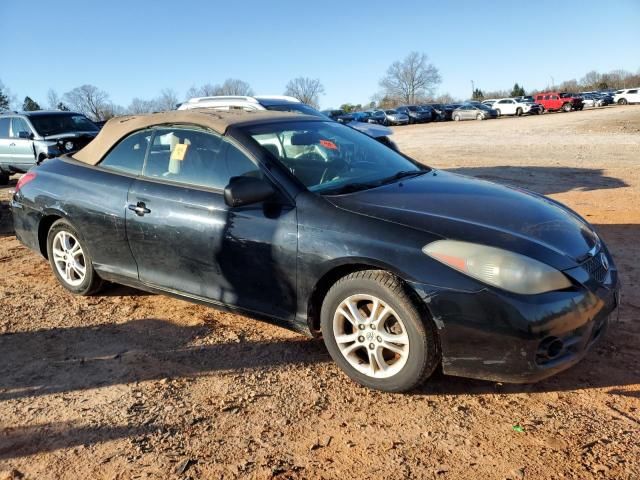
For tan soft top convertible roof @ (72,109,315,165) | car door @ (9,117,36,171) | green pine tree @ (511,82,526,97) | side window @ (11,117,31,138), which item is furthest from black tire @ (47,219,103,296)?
green pine tree @ (511,82,526,97)

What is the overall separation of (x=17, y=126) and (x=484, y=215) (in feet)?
37.1

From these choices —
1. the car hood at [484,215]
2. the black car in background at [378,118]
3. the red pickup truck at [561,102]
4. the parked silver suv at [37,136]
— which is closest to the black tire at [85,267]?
the car hood at [484,215]

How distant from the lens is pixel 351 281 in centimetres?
307

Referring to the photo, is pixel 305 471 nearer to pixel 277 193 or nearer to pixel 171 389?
pixel 171 389

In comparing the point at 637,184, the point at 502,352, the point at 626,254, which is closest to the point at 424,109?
the point at 637,184

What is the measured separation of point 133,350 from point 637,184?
911 cm

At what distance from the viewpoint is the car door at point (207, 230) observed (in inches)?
133

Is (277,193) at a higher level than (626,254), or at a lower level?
higher

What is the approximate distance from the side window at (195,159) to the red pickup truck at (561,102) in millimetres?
49471

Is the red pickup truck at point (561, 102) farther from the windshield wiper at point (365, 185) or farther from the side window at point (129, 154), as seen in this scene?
the side window at point (129, 154)

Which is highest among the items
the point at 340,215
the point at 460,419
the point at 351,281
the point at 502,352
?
the point at 340,215

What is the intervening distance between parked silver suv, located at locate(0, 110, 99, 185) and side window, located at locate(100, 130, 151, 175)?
7.15 m

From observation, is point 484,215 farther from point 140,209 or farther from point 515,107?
point 515,107

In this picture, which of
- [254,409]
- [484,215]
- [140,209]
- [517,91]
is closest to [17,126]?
[140,209]
